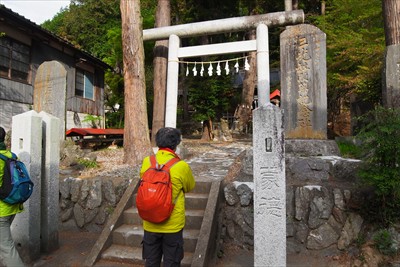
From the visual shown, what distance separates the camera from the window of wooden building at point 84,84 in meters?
16.2

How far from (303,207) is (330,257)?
83cm

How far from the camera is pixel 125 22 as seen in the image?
7113mm

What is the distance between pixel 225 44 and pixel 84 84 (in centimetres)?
1107

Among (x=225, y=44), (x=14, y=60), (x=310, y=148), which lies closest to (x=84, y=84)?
(x=14, y=60)

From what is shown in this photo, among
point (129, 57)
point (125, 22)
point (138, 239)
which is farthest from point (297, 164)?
point (125, 22)

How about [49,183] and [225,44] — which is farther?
[225,44]

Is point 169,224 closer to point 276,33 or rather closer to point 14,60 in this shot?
point 14,60

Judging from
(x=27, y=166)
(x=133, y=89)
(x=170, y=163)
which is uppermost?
(x=133, y=89)

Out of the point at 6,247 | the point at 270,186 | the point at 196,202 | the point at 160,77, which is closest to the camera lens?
the point at 6,247

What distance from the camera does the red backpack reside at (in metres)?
2.63

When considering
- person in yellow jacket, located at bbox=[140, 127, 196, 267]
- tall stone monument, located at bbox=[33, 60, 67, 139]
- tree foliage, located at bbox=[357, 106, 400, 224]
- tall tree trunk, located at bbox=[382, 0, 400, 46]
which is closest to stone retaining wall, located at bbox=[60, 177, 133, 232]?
person in yellow jacket, located at bbox=[140, 127, 196, 267]

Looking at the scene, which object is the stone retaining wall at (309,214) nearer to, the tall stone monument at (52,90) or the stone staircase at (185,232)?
the stone staircase at (185,232)

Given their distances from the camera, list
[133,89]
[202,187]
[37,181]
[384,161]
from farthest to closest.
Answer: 1. [133,89]
2. [202,187]
3. [37,181]
4. [384,161]

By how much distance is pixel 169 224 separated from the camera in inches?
109
